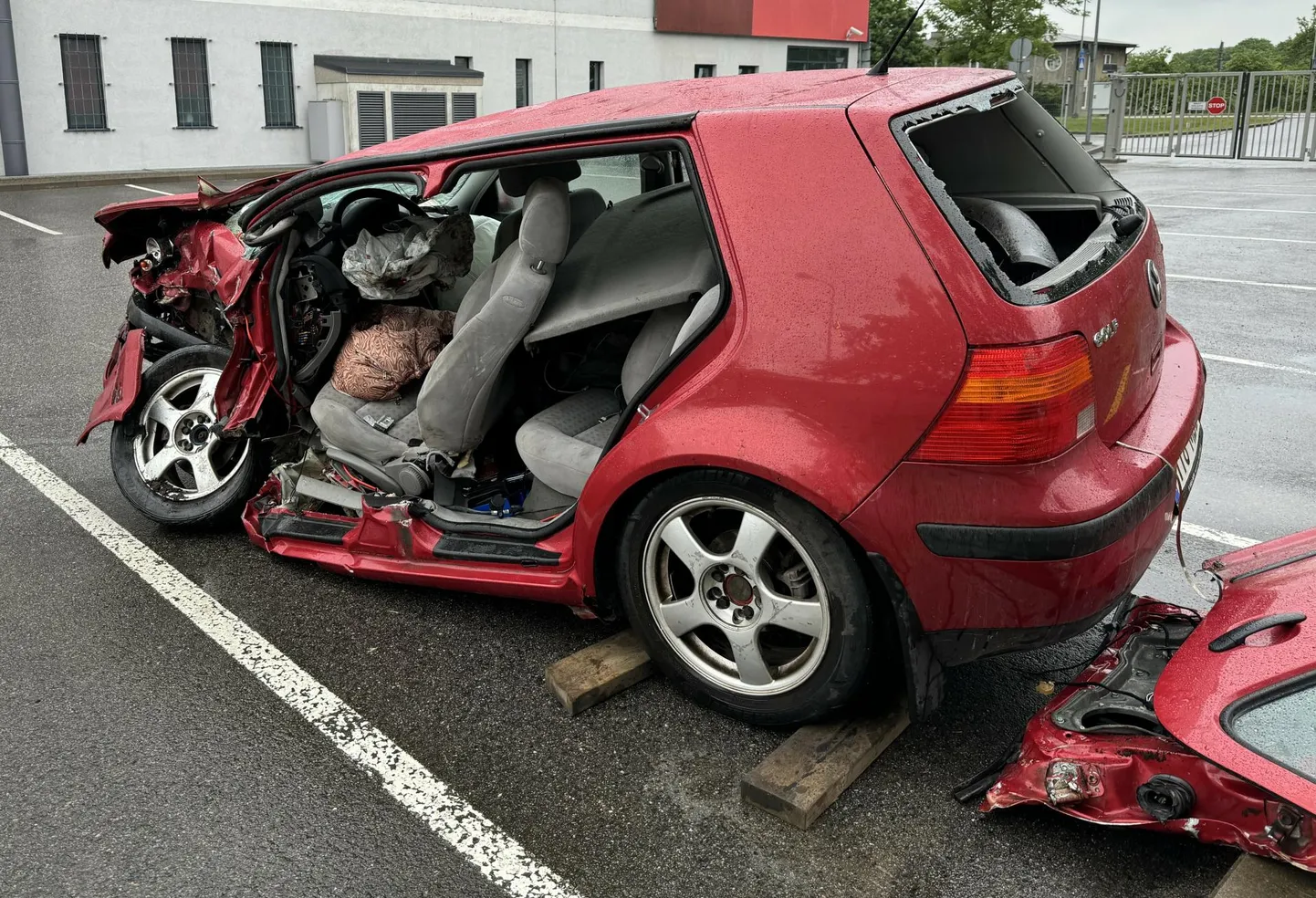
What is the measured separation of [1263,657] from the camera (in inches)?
90.7

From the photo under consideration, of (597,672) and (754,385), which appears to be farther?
(597,672)

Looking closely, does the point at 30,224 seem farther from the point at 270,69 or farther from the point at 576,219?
the point at 576,219

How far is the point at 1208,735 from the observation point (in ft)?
7.18

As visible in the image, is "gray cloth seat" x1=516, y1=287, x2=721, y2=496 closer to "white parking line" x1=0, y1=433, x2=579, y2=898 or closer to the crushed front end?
"white parking line" x1=0, y1=433, x2=579, y2=898

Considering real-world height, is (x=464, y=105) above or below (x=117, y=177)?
above

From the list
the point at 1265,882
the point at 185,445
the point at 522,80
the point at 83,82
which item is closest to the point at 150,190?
the point at 83,82

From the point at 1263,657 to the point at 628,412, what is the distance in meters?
1.62

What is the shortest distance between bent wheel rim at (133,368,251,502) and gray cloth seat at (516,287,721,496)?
4.73ft

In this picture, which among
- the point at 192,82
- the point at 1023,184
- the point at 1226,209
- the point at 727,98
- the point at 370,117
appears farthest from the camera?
the point at 370,117

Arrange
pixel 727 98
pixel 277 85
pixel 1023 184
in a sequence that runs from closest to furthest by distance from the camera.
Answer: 1. pixel 727 98
2. pixel 1023 184
3. pixel 277 85

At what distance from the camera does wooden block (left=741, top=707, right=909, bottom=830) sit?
265 cm

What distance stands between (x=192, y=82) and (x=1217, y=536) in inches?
979

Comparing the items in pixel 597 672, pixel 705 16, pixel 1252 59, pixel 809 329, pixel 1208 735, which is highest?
pixel 1252 59

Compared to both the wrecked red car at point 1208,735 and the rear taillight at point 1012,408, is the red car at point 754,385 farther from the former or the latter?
the wrecked red car at point 1208,735
